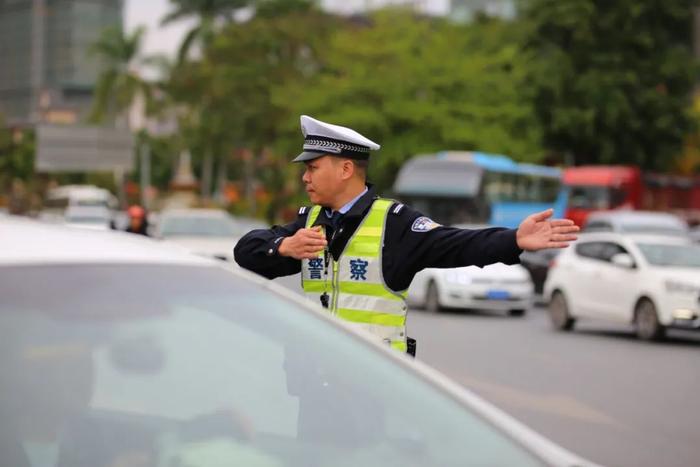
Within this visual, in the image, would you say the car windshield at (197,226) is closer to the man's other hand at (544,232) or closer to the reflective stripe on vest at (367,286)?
the reflective stripe on vest at (367,286)

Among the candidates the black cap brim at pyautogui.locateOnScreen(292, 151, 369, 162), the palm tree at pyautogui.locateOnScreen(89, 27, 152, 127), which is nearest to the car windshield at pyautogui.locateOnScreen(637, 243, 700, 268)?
the black cap brim at pyautogui.locateOnScreen(292, 151, 369, 162)

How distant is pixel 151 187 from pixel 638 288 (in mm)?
120617

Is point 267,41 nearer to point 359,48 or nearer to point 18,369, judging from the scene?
point 359,48

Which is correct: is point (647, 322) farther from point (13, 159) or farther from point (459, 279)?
point (13, 159)

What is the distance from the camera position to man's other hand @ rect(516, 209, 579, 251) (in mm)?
4559

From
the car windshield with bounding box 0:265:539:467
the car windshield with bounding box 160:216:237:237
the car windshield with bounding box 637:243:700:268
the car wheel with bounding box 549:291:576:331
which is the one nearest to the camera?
the car windshield with bounding box 0:265:539:467

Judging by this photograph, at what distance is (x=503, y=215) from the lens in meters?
45.1

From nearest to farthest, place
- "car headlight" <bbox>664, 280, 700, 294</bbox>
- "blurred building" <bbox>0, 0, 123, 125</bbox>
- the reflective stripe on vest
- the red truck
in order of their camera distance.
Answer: the reflective stripe on vest < "car headlight" <bbox>664, 280, 700, 294</bbox> < the red truck < "blurred building" <bbox>0, 0, 123, 125</bbox>

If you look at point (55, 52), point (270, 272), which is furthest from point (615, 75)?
point (55, 52)

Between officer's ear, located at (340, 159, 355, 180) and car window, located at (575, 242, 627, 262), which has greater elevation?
officer's ear, located at (340, 159, 355, 180)

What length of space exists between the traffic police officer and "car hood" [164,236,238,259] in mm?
13202

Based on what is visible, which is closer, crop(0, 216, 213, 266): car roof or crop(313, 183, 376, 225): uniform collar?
crop(0, 216, 213, 266): car roof

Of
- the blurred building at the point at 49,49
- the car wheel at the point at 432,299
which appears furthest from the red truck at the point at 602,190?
the blurred building at the point at 49,49

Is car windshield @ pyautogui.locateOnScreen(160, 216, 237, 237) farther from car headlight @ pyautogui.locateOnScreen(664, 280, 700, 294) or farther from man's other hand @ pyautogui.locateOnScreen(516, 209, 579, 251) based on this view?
man's other hand @ pyautogui.locateOnScreen(516, 209, 579, 251)
